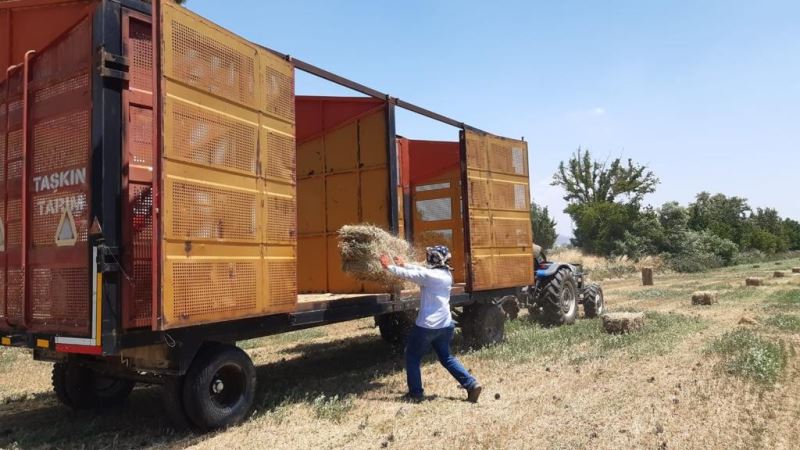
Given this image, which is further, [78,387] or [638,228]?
[638,228]

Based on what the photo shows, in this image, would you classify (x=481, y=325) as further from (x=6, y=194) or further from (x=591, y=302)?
(x=6, y=194)

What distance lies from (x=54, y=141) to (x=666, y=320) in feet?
36.3

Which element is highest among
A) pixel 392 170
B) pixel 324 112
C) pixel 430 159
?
pixel 324 112

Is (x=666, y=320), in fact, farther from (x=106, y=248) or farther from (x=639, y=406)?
(x=106, y=248)

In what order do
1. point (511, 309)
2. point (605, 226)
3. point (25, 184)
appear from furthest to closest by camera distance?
1. point (605, 226)
2. point (511, 309)
3. point (25, 184)

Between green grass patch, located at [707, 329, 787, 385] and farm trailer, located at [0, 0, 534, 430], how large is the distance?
499cm

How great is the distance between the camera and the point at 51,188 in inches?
202

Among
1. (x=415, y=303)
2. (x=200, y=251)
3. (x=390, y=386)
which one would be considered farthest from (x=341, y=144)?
(x=200, y=251)

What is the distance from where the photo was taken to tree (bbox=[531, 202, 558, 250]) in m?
52.8

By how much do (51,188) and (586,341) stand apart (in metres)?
Result: 8.17

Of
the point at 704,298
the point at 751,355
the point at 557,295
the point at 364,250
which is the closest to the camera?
the point at 364,250

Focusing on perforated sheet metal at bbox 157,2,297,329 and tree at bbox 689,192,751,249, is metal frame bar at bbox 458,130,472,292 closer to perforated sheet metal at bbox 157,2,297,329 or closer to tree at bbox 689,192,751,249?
perforated sheet metal at bbox 157,2,297,329

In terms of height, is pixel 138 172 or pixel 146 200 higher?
pixel 138 172

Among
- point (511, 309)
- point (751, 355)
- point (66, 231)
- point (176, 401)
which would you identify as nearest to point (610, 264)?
point (511, 309)
